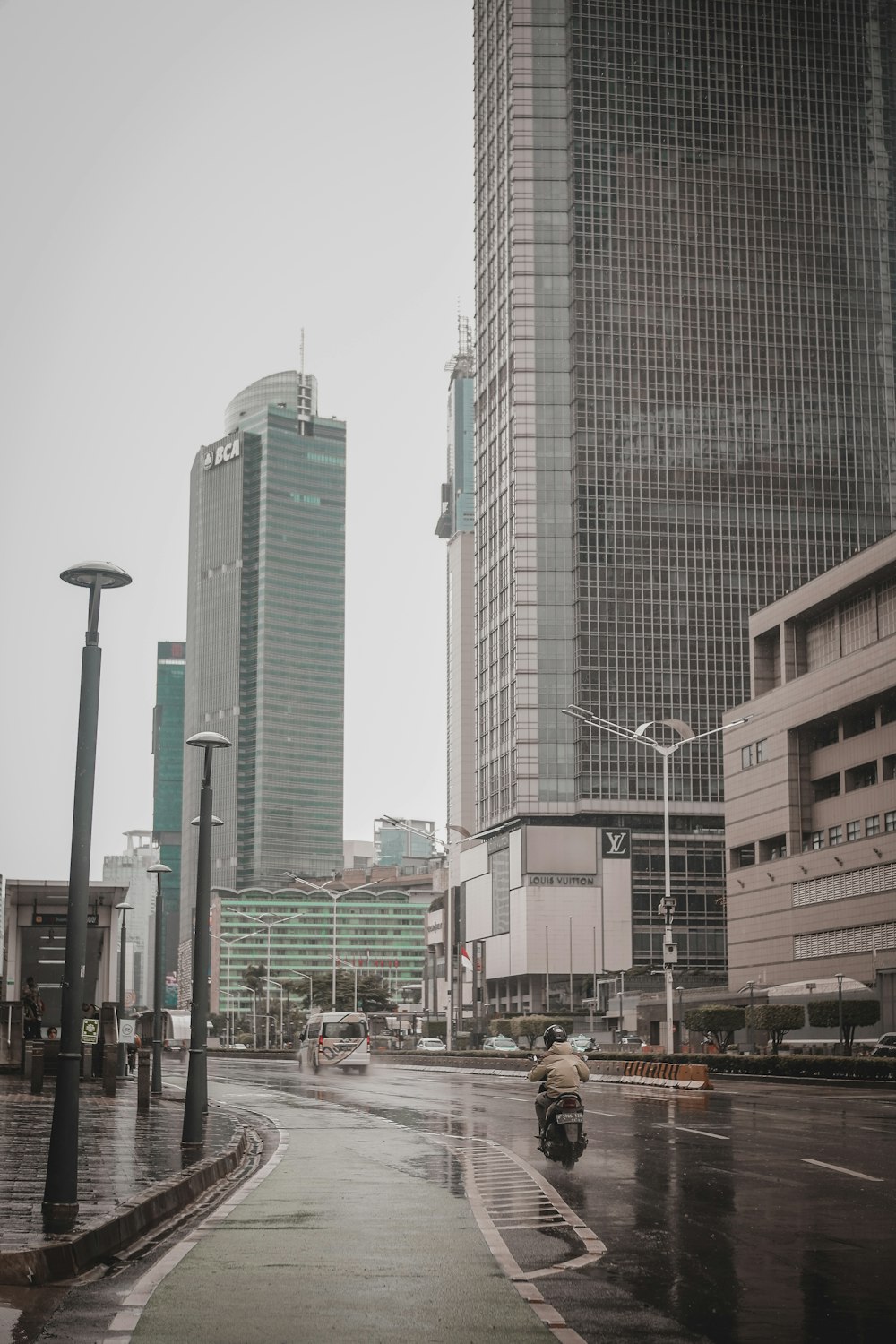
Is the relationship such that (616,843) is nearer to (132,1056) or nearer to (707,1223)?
(132,1056)

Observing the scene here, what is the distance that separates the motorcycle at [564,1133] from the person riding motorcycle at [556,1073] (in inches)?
5.0

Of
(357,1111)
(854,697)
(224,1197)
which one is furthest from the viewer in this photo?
(854,697)

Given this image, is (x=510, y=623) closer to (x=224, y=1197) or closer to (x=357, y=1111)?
(x=357, y=1111)

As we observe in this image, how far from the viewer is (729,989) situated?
316 ft

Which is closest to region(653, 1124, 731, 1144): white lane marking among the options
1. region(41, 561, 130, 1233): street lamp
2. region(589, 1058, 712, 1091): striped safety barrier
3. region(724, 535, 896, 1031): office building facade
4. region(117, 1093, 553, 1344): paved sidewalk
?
region(117, 1093, 553, 1344): paved sidewalk

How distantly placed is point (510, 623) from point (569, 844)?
22639 millimetres

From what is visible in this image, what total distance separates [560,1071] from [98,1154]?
5.74 m

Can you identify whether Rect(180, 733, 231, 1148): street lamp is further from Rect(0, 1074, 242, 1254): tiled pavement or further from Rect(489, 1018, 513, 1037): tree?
Rect(489, 1018, 513, 1037): tree

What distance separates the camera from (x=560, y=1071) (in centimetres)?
1945

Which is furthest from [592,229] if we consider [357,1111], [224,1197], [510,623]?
[224,1197]

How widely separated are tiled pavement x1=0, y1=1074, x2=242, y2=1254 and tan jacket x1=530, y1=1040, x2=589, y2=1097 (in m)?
4.32

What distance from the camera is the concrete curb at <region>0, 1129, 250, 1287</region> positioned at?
10.5m

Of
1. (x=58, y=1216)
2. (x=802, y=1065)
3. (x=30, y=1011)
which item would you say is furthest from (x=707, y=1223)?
(x=802, y=1065)

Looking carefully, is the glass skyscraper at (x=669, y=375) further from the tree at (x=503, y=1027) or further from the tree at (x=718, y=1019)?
the tree at (x=718, y=1019)
